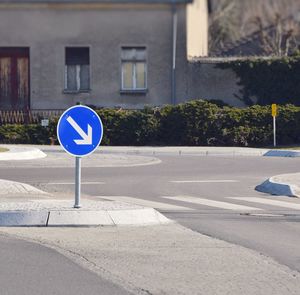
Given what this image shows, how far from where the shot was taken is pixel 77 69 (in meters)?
41.4

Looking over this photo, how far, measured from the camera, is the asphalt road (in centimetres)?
1323

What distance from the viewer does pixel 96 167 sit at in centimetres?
2550

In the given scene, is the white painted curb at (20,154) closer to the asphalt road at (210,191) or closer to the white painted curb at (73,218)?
the asphalt road at (210,191)

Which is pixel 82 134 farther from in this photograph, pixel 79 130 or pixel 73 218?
pixel 73 218

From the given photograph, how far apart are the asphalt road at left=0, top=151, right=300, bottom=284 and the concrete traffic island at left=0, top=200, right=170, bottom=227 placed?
676mm

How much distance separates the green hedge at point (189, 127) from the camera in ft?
115

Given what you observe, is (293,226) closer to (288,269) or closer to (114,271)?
(288,269)

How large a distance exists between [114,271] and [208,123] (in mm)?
25268

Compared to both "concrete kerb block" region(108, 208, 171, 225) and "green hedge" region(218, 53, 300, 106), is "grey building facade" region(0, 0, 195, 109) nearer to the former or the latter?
"green hedge" region(218, 53, 300, 106)

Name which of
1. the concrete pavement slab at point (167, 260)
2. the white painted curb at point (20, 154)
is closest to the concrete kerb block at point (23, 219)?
the concrete pavement slab at point (167, 260)

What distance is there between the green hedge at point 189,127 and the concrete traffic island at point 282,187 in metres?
14.1

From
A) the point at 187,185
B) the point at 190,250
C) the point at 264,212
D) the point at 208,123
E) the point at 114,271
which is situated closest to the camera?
the point at 114,271

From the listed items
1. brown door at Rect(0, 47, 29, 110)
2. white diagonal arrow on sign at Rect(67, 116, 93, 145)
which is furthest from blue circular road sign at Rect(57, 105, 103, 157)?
brown door at Rect(0, 47, 29, 110)

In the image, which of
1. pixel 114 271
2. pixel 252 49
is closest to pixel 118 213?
pixel 114 271
